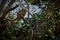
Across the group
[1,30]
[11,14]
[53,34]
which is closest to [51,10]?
→ [53,34]

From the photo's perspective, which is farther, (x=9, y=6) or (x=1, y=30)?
(x=1, y=30)

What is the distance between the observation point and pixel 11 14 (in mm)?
3902

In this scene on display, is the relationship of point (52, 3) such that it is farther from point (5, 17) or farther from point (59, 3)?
point (5, 17)

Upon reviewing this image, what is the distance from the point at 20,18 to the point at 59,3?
848 millimetres

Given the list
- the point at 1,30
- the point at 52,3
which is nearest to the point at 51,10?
the point at 52,3

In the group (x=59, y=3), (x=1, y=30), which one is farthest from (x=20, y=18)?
(x=59, y=3)

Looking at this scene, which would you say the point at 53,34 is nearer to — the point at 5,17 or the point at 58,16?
the point at 58,16

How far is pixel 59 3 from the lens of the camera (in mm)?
3947

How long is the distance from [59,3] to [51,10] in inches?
10.8

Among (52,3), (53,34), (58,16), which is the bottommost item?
(53,34)

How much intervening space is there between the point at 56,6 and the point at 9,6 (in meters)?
0.87

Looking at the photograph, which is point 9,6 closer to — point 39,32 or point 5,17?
point 5,17

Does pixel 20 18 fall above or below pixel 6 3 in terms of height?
below

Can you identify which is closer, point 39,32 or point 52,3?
point 39,32
